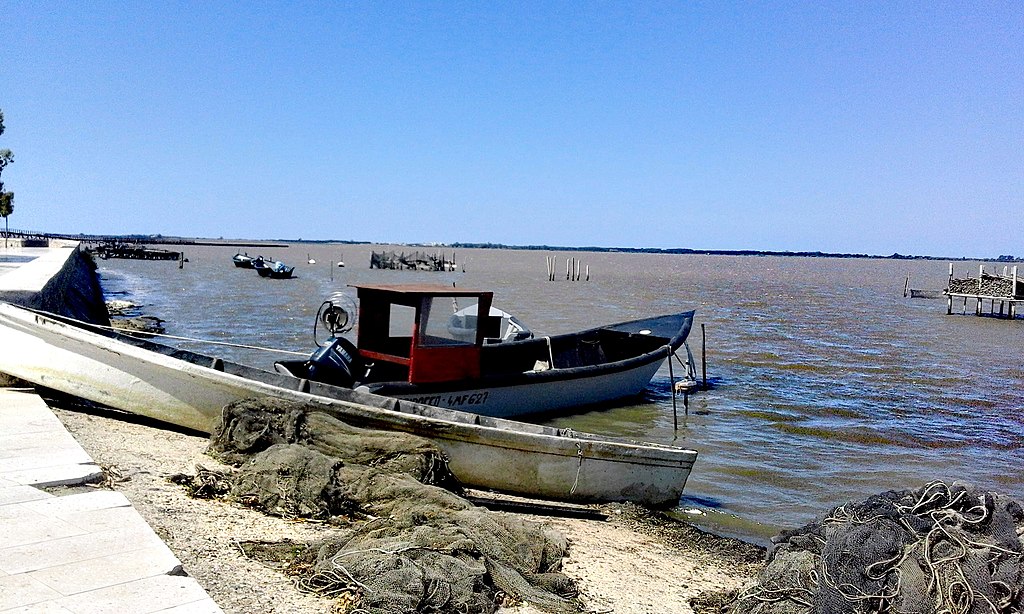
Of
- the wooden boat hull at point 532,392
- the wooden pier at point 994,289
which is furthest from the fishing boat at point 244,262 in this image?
the wooden boat hull at point 532,392

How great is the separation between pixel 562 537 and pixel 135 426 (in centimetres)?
483

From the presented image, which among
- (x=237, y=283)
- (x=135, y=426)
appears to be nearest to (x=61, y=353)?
(x=135, y=426)

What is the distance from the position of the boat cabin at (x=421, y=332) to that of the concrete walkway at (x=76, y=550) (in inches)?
204

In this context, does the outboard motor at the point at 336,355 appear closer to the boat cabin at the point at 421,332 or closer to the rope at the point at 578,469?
the boat cabin at the point at 421,332

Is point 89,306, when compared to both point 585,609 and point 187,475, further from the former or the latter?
point 585,609

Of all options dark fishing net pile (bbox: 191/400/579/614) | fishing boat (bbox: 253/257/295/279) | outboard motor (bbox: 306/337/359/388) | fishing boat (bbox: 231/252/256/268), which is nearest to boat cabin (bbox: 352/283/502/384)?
outboard motor (bbox: 306/337/359/388)

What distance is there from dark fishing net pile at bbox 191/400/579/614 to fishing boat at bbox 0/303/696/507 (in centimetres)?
53

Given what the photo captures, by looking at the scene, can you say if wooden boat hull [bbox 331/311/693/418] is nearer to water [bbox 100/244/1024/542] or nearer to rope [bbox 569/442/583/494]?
water [bbox 100/244/1024/542]

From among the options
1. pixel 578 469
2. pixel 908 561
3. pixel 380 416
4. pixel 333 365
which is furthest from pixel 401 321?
pixel 908 561

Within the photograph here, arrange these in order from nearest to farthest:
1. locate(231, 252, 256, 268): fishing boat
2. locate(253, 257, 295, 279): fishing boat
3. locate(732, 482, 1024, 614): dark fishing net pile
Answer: locate(732, 482, 1024, 614): dark fishing net pile → locate(253, 257, 295, 279): fishing boat → locate(231, 252, 256, 268): fishing boat

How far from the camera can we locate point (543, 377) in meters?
13.3

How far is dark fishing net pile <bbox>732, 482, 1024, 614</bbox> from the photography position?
516 centimetres

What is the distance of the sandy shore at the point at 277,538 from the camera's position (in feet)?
15.6

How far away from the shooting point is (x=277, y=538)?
5.70m
